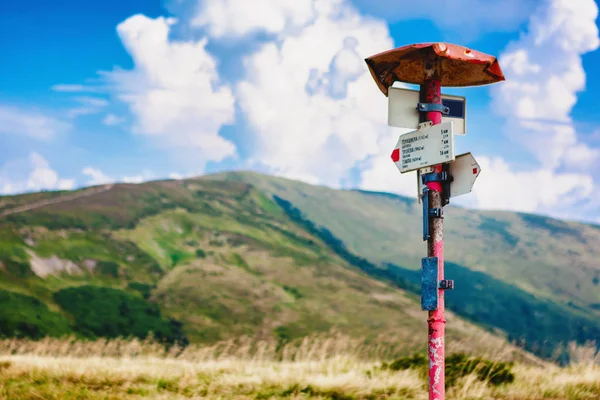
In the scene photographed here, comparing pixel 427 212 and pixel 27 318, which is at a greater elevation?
pixel 427 212

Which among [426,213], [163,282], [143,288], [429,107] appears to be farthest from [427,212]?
[163,282]

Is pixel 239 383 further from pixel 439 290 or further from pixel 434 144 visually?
pixel 434 144

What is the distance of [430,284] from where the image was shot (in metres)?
5.89

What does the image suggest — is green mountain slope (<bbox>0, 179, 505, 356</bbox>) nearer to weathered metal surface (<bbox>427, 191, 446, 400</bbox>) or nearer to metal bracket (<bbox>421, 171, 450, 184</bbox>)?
weathered metal surface (<bbox>427, 191, 446, 400</bbox>)

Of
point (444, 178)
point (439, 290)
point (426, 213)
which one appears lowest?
point (439, 290)

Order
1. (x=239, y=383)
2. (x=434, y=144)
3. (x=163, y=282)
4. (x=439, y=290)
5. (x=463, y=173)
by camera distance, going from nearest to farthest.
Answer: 1. (x=439, y=290)
2. (x=434, y=144)
3. (x=463, y=173)
4. (x=239, y=383)
5. (x=163, y=282)

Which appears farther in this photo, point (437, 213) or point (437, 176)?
point (437, 176)

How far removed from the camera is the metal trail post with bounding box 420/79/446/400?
5.89 m

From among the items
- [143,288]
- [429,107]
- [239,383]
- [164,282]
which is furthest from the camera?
[164,282]

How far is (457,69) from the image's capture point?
6.67 meters

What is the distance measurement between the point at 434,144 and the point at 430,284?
145 centimetres

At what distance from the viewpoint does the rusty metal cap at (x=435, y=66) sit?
6.07 meters

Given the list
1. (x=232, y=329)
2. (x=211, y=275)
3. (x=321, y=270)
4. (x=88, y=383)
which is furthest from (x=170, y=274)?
(x=88, y=383)

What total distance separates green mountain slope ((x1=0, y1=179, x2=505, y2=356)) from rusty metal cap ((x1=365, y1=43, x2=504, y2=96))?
3764 inches
